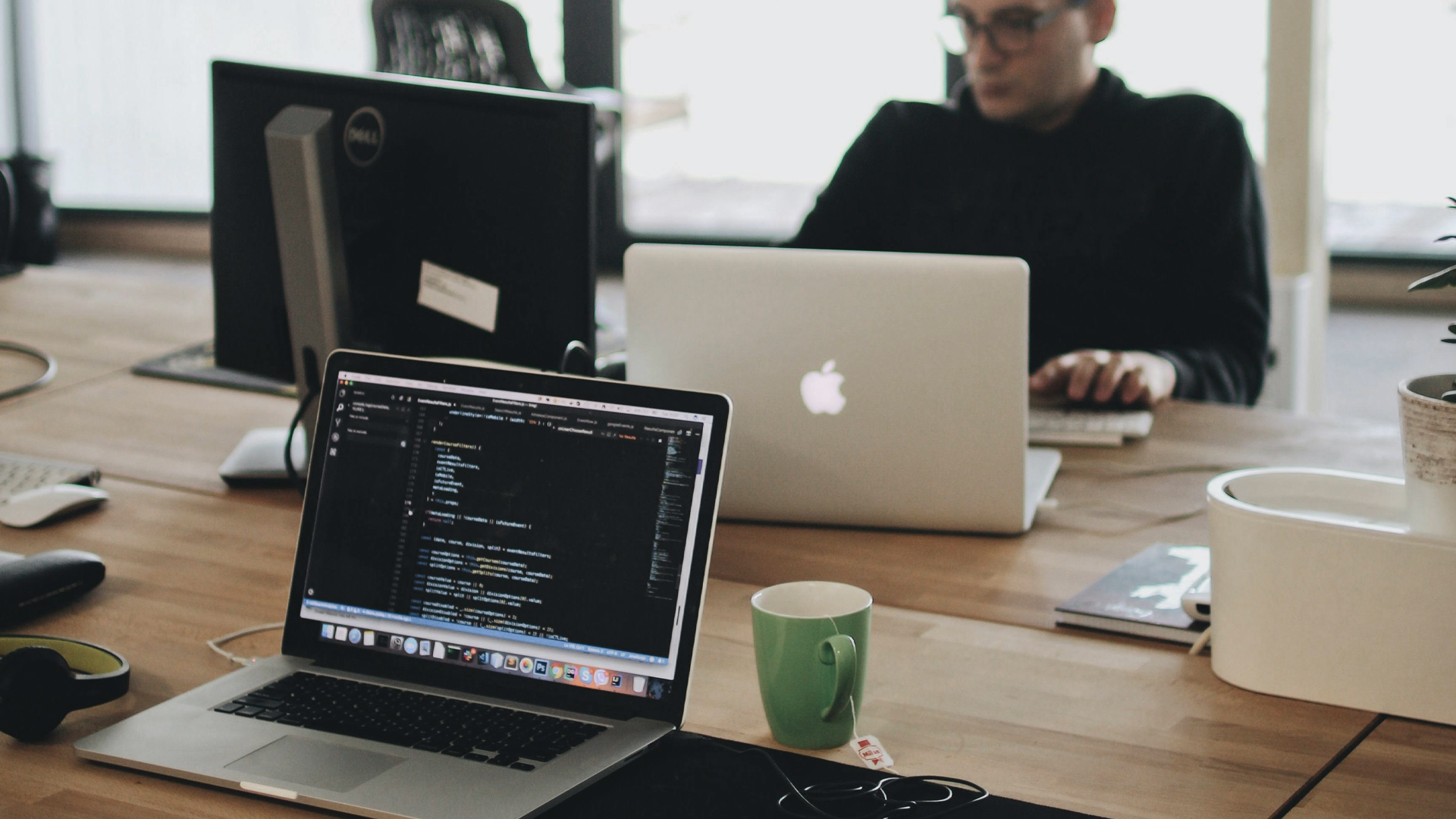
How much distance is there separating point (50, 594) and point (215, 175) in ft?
1.97

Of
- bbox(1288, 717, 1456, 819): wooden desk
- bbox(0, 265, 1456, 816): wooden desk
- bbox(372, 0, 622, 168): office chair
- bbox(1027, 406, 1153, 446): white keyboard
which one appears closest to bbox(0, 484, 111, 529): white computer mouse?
bbox(0, 265, 1456, 816): wooden desk

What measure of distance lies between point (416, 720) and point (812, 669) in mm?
286

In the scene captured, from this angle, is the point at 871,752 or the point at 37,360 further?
the point at 37,360

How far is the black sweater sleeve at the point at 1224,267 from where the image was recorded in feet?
6.82

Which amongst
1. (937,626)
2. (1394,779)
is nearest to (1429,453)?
(1394,779)

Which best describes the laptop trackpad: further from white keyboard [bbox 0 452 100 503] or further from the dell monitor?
white keyboard [bbox 0 452 100 503]

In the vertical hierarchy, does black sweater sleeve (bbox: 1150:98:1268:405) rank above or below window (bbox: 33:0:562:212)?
below

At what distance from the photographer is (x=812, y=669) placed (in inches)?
38.3

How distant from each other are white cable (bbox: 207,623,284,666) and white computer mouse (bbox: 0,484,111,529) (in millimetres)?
406

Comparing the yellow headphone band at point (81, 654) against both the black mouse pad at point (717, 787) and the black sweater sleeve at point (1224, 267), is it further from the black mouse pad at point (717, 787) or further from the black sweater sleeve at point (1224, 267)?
the black sweater sleeve at point (1224, 267)

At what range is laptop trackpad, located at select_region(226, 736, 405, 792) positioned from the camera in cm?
91

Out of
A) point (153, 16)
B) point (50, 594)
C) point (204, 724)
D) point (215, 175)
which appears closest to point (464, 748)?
point (204, 724)

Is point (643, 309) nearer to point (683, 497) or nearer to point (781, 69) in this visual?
point (683, 497)

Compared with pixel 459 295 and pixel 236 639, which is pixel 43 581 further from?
pixel 459 295
